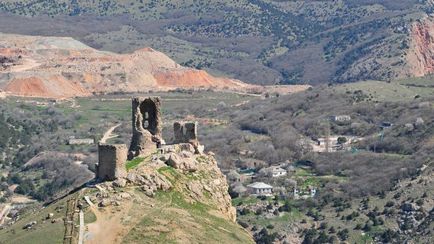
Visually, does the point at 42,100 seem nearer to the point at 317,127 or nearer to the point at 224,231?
the point at 317,127

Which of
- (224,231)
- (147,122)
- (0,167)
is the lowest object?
(0,167)

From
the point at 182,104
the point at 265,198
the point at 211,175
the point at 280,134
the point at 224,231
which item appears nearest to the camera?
the point at 224,231

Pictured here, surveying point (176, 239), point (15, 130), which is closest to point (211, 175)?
point (176, 239)

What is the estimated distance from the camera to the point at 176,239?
4400cm

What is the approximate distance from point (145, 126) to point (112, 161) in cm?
696

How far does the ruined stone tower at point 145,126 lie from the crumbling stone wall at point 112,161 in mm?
5095

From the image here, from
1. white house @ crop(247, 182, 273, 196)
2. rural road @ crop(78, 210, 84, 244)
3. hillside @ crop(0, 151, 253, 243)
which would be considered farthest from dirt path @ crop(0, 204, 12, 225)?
rural road @ crop(78, 210, 84, 244)

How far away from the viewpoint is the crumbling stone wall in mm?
46656

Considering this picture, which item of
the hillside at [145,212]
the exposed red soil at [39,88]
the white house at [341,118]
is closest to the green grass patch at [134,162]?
the hillside at [145,212]

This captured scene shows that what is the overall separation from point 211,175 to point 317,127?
96687mm

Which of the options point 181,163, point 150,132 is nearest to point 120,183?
point 181,163

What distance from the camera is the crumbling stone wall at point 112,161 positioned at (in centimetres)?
4666

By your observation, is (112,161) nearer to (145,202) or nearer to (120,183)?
(120,183)

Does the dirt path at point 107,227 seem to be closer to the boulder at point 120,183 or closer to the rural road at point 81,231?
the rural road at point 81,231
